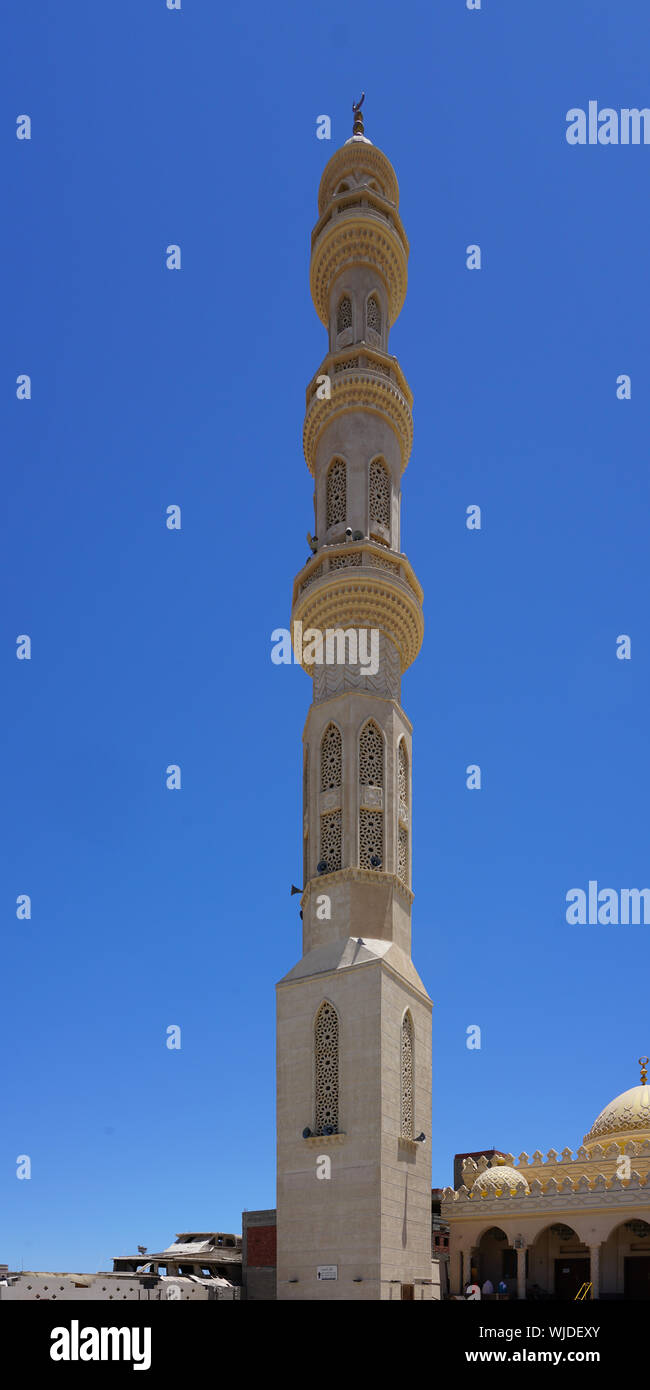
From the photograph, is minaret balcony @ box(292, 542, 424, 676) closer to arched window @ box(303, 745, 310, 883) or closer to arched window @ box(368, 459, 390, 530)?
arched window @ box(368, 459, 390, 530)

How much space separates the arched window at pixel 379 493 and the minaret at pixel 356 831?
0.17 feet

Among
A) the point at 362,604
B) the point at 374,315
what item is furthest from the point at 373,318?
the point at 362,604

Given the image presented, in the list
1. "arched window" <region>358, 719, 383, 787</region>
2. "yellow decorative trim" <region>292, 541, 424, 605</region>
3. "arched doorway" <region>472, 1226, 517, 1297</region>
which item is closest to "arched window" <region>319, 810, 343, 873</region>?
"arched window" <region>358, 719, 383, 787</region>

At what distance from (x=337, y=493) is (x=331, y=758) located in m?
8.88

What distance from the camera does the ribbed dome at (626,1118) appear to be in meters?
40.6

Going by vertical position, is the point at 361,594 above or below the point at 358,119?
below

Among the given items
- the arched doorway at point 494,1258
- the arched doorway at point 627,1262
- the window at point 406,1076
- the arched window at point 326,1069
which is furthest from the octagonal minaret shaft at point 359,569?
the arched doorway at point 494,1258

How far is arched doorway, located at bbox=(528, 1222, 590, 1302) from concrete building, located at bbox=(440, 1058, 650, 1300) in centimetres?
4

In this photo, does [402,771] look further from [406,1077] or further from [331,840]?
[406,1077]

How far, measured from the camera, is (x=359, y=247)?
120 feet

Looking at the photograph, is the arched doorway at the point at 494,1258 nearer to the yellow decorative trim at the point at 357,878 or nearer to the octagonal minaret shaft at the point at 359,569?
the octagonal minaret shaft at the point at 359,569

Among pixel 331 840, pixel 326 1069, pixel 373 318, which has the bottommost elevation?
pixel 326 1069

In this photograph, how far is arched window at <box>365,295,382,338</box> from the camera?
119ft
